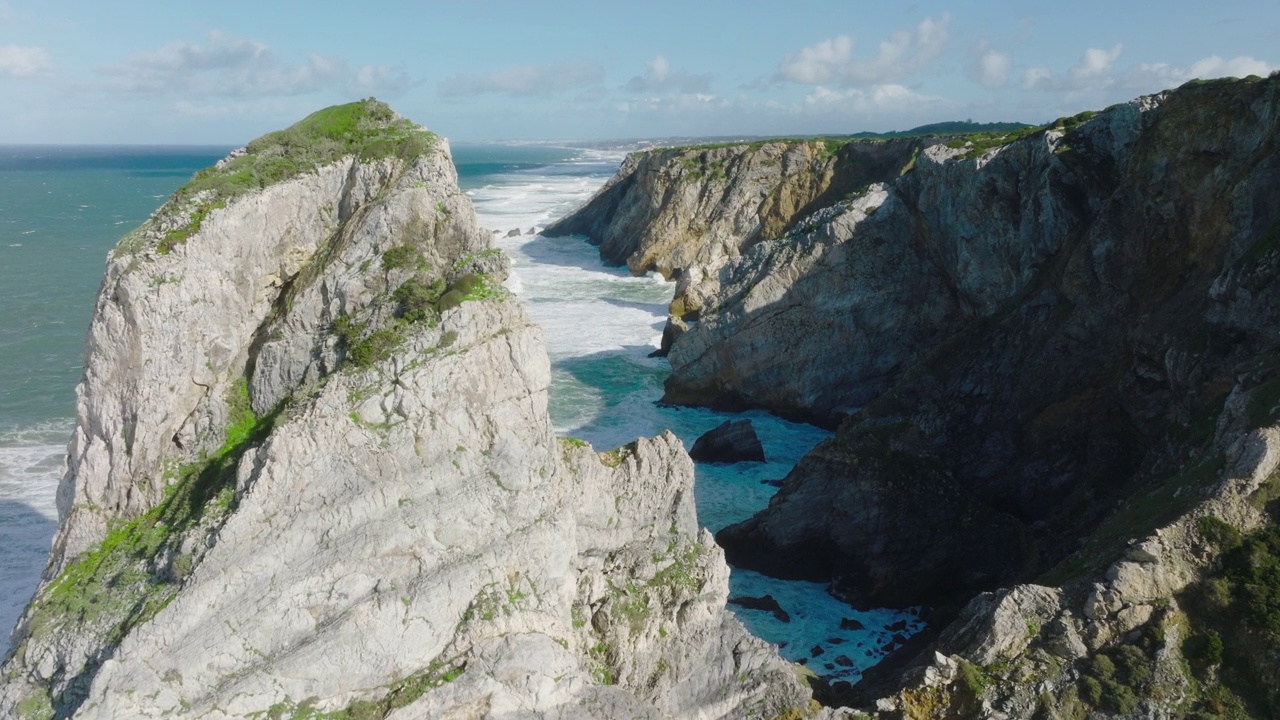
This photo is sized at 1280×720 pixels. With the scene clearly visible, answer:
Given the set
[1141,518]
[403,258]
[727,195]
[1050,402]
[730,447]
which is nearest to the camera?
[403,258]

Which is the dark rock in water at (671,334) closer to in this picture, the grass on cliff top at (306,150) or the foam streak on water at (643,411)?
the foam streak on water at (643,411)

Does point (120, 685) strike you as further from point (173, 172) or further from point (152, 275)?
point (173, 172)

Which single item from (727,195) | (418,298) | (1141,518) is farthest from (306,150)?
(727,195)

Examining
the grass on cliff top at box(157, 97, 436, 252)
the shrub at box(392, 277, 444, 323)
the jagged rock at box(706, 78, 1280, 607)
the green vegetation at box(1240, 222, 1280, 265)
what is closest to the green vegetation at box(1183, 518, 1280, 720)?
the jagged rock at box(706, 78, 1280, 607)

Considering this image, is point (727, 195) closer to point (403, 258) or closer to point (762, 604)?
point (762, 604)

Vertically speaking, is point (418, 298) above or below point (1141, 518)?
above

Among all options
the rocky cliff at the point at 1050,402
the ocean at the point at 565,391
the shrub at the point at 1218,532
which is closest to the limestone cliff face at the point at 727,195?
the ocean at the point at 565,391
